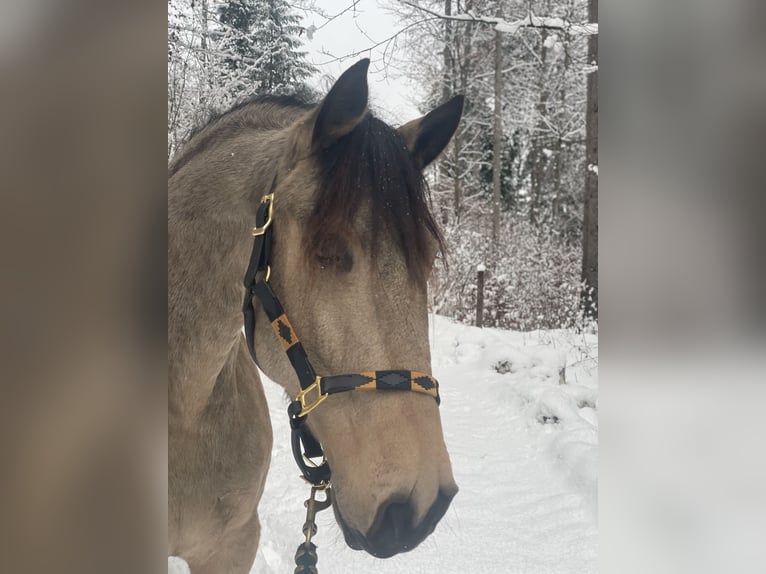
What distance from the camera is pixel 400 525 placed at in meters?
0.82

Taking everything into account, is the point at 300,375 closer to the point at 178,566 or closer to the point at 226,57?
the point at 178,566

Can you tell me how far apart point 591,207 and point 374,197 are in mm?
705

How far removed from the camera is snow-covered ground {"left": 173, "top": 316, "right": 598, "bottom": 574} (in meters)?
1.57

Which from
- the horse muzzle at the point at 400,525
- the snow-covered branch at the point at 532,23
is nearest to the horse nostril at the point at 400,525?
the horse muzzle at the point at 400,525

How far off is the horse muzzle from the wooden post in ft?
3.34

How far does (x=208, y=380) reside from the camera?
1167mm

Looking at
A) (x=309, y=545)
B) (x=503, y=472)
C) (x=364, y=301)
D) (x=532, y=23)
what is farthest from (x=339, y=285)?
(x=503, y=472)

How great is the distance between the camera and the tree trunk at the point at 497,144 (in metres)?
1.56
